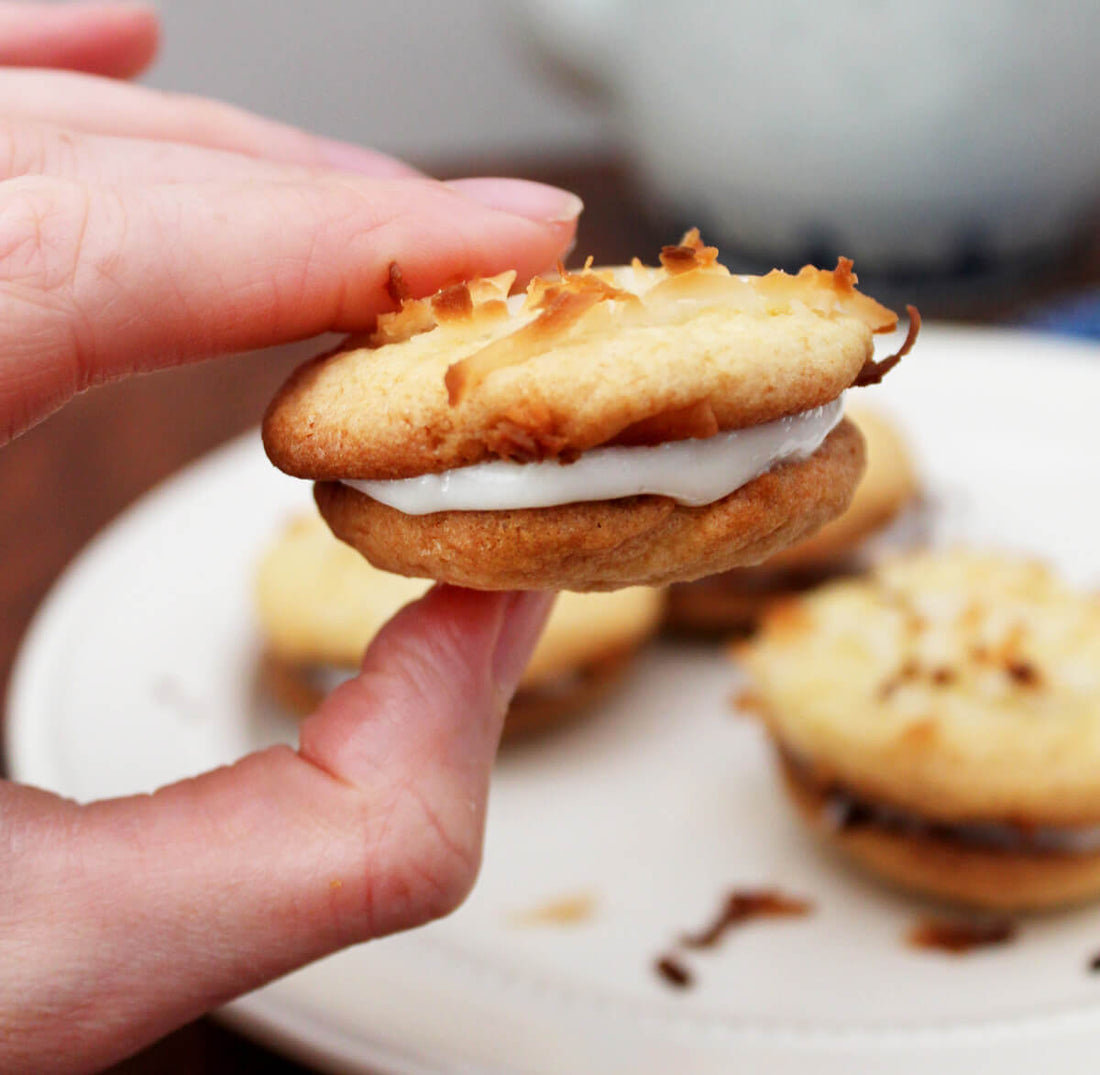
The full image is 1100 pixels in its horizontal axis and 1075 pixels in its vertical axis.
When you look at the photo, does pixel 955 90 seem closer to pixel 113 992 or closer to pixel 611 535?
pixel 611 535

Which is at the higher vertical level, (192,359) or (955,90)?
(955,90)

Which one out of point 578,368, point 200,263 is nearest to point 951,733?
point 578,368

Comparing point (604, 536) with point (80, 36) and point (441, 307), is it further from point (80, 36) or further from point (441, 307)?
point (80, 36)

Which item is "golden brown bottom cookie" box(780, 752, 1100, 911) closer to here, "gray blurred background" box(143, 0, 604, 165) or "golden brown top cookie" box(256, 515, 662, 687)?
"golden brown top cookie" box(256, 515, 662, 687)

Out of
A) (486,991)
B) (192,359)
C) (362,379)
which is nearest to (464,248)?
(362,379)

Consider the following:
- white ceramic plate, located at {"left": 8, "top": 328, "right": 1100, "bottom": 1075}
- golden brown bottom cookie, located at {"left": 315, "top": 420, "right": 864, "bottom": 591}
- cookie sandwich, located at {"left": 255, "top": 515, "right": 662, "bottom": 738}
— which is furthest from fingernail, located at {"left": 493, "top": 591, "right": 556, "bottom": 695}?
cookie sandwich, located at {"left": 255, "top": 515, "right": 662, "bottom": 738}
